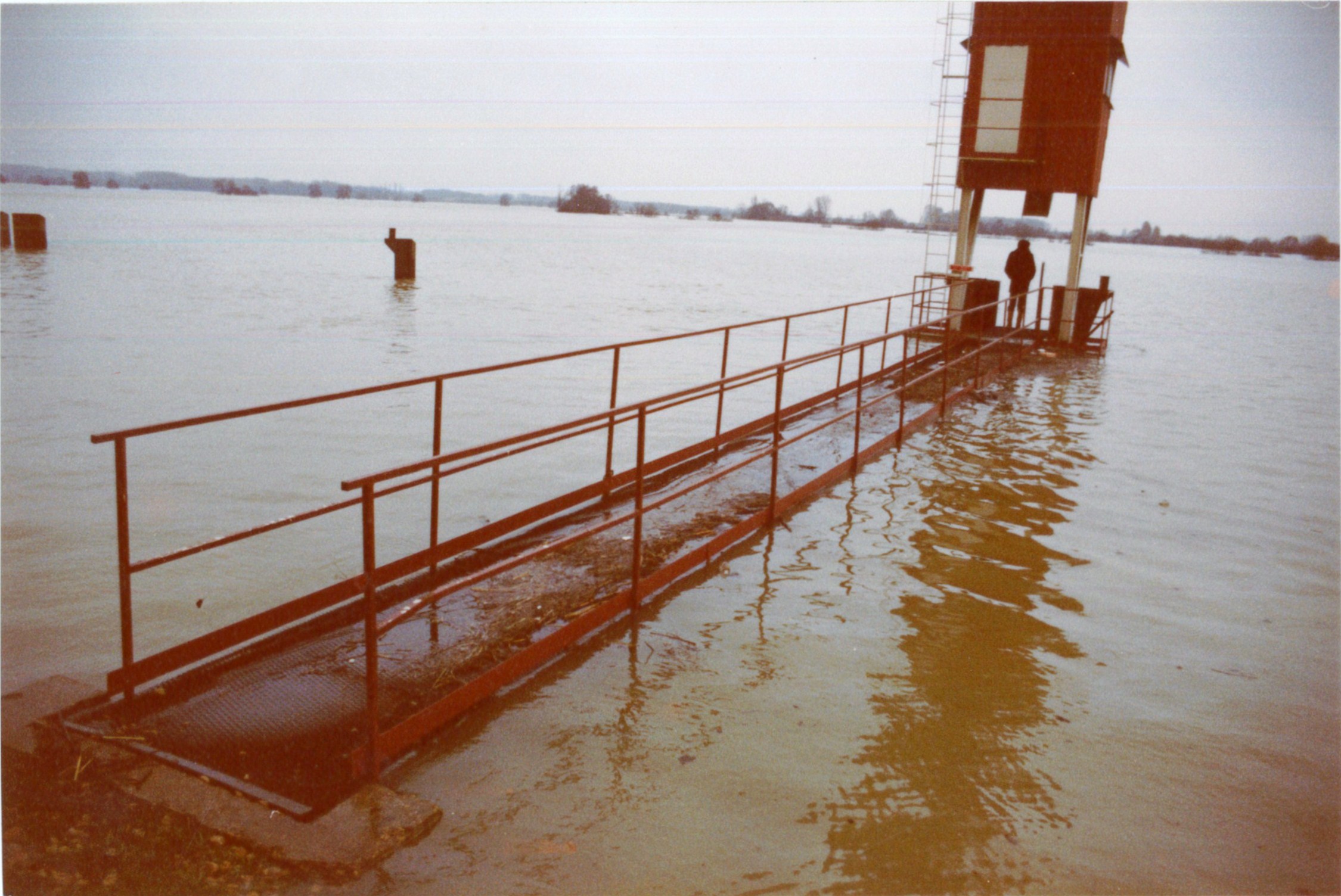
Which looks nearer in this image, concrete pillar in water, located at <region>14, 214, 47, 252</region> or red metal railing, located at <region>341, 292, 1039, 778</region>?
red metal railing, located at <region>341, 292, 1039, 778</region>

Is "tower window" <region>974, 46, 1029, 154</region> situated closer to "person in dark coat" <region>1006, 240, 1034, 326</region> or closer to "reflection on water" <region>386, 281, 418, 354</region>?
"person in dark coat" <region>1006, 240, 1034, 326</region>

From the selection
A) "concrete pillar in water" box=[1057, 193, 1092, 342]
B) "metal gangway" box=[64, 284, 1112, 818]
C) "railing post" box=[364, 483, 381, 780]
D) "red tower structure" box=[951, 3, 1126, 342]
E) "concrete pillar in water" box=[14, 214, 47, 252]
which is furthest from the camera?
"concrete pillar in water" box=[14, 214, 47, 252]

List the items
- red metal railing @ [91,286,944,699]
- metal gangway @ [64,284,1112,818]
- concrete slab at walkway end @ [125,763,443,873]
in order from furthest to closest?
1. red metal railing @ [91,286,944,699]
2. metal gangway @ [64,284,1112,818]
3. concrete slab at walkway end @ [125,763,443,873]

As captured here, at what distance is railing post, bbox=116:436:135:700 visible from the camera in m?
3.65

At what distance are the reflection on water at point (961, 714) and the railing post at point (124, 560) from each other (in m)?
2.86

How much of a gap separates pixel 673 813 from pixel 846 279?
2538 inches

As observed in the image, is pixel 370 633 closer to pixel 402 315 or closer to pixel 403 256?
pixel 402 315

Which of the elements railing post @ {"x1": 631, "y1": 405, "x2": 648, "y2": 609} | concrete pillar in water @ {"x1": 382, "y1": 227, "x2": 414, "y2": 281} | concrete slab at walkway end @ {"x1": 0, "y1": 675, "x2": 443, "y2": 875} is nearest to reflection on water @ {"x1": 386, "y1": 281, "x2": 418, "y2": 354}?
concrete pillar in water @ {"x1": 382, "y1": 227, "x2": 414, "y2": 281}

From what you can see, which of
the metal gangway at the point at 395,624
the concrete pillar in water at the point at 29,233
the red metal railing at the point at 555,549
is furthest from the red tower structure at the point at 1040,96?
the concrete pillar in water at the point at 29,233

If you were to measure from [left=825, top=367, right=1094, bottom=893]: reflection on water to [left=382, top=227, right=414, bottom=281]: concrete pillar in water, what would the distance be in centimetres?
3566

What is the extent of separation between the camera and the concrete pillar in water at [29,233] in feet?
135

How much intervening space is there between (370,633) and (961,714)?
2774 millimetres

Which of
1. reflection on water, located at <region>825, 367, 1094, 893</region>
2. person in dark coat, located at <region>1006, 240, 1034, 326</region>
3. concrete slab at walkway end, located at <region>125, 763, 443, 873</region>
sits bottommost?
reflection on water, located at <region>825, 367, 1094, 893</region>

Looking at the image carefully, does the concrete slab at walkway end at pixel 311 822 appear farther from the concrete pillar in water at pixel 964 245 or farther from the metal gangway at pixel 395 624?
the concrete pillar in water at pixel 964 245
